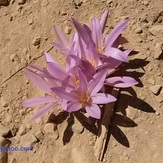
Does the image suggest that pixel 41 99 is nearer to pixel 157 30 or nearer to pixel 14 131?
pixel 14 131

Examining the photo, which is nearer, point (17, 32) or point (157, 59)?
point (157, 59)

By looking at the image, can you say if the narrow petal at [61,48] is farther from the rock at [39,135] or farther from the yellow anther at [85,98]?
the rock at [39,135]

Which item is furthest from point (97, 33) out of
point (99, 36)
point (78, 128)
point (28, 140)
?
point (28, 140)

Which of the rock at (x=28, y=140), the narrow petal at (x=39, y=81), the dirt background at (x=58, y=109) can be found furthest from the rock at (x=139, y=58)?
the rock at (x=28, y=140)

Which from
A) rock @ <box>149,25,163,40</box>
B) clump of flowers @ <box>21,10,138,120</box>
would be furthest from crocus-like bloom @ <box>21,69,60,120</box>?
rock @ <box>149,25,163,40</box>

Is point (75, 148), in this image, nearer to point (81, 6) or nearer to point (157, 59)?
point (157, 59)

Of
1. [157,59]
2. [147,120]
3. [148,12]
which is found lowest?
[147,120]

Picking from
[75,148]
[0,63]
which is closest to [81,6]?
[0,63]
